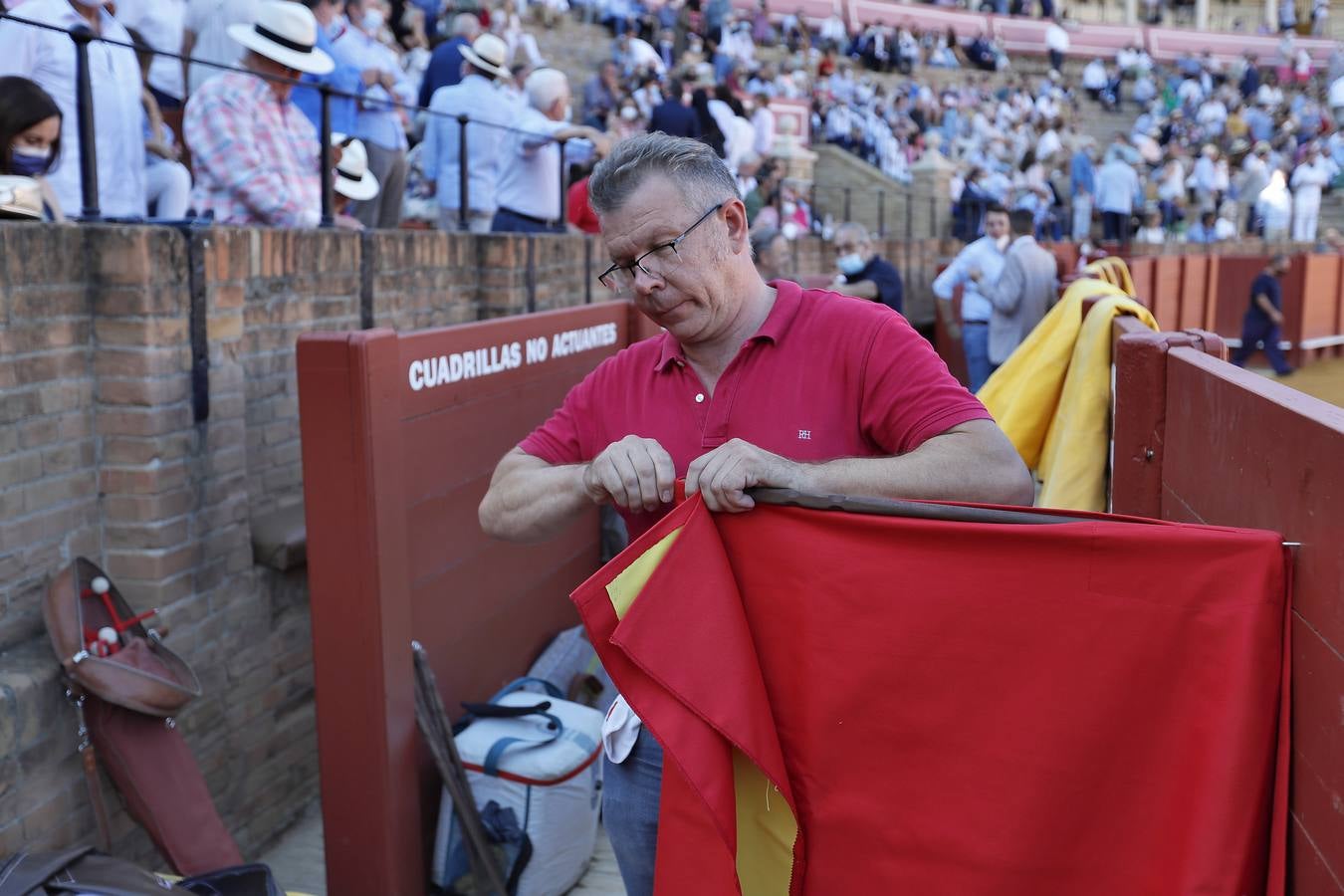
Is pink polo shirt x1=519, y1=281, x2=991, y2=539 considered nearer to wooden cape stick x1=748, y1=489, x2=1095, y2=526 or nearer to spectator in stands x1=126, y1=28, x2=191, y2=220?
wooden cape stick x1=748, y1=489, x2=1095, y2=526

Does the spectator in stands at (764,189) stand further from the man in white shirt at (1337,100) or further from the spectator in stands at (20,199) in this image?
the man in white shirt at (1337,100)

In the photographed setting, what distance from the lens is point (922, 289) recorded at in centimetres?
1806

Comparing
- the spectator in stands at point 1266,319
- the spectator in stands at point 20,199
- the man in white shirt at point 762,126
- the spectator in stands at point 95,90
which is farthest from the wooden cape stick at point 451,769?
the man in white shirt at point 762,126

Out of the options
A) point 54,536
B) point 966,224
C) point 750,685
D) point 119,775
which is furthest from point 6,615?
point 966,224

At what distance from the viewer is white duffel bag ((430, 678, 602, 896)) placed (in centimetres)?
397

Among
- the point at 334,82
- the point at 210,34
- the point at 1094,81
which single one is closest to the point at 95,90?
the point at 210,34

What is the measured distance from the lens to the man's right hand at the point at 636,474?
217 centimetres

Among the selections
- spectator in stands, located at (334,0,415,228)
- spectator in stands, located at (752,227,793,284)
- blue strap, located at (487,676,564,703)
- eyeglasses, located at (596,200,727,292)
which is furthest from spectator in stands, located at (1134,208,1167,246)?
eyeglasses, located at (596,200,727,292)

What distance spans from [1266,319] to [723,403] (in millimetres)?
15293

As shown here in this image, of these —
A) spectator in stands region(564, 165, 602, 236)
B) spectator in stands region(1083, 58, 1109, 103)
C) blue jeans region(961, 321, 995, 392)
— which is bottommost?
blue jeans region(961, 321, 995, 392)

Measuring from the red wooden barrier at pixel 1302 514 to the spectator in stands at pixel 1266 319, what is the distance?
14242 mm

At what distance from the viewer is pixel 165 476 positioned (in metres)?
3.87

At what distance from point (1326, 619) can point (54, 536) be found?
3260 millimetres

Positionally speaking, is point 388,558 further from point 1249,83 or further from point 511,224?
point 1249,83
